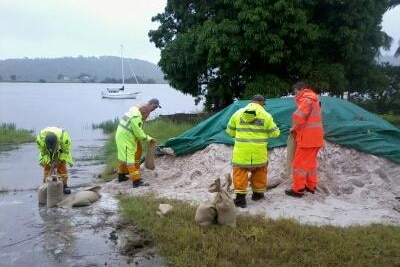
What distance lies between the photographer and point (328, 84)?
688 inches

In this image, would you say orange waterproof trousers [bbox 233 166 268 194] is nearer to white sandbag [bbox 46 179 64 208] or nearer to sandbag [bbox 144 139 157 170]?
sandbag [bbox 144 139 157 170]

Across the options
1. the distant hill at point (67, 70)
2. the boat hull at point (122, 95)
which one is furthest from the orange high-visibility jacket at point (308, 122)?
the distant hill at point (67, 70)

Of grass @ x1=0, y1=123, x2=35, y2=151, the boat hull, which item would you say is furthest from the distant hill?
grass @ x1=0, y1=123, x2=35, y2=151

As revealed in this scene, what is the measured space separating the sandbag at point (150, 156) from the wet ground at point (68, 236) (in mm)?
1228

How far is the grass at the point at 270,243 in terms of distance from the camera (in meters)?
5.70

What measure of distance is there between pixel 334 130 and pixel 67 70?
131m

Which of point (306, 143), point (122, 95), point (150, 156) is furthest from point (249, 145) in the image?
point (122, 95)

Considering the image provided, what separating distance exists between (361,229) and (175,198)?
3.14m

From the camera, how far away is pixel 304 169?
316 inches

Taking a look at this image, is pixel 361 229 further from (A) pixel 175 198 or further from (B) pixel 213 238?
(A) pixel 175 198

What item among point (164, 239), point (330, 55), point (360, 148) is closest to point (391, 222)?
point (360, 148)

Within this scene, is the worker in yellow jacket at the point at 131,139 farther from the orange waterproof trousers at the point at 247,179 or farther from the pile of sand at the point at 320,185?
the orange waterproof trousers at the point at 247,179

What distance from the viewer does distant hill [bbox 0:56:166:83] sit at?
127 m

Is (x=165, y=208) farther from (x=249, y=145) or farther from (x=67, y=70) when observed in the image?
(x=67, y=70)
